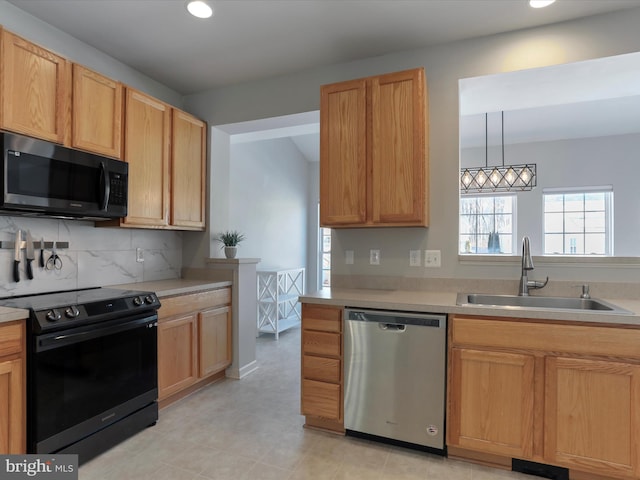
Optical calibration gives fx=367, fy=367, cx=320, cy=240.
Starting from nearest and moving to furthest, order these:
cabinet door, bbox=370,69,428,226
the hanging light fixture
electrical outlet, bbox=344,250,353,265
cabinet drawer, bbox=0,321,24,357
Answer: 1. cabinet drawer, bbox=0,321,24,357
2. cabinet door, bbox=370,69,428,226
3. electrical outlet, bbox=344,250,353,265
4. the hanging light fixture

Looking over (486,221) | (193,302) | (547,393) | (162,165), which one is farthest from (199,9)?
(486,221)

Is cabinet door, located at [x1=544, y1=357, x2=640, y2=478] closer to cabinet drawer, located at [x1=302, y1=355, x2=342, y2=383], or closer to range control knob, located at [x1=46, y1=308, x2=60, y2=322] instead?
cabinet drawer, located at [x1=302, y1=355, x2=342, y2=383]

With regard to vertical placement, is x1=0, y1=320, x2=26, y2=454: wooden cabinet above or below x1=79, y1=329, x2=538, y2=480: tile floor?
above

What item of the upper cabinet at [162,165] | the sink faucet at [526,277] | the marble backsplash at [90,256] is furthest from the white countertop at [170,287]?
the sink faucet at [526,277]

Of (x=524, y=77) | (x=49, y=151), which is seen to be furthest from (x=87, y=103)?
(x=524, y=77)

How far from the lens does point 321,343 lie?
2342mm

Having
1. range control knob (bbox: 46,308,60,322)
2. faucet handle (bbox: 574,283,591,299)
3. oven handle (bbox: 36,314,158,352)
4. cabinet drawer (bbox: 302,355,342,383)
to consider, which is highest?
faucet handle (bbox: 574,283,591,299)

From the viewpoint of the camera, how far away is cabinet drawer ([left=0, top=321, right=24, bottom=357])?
1706 millimetres

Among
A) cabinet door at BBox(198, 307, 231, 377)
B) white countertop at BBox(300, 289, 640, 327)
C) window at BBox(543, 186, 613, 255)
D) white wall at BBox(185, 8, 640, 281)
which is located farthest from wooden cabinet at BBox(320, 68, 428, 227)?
window at BBox(543, 186, 613, 255)

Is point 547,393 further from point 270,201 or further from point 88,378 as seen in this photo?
point 270,201

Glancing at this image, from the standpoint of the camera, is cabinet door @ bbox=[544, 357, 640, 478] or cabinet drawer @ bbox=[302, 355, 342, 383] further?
cabinet drawer @ bbox=[302, 355, 342, 383]

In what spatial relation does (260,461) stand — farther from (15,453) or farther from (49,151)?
(49,151)

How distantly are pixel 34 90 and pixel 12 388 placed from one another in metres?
1.62

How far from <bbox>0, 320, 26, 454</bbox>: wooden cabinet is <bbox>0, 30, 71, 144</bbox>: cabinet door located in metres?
1.11
